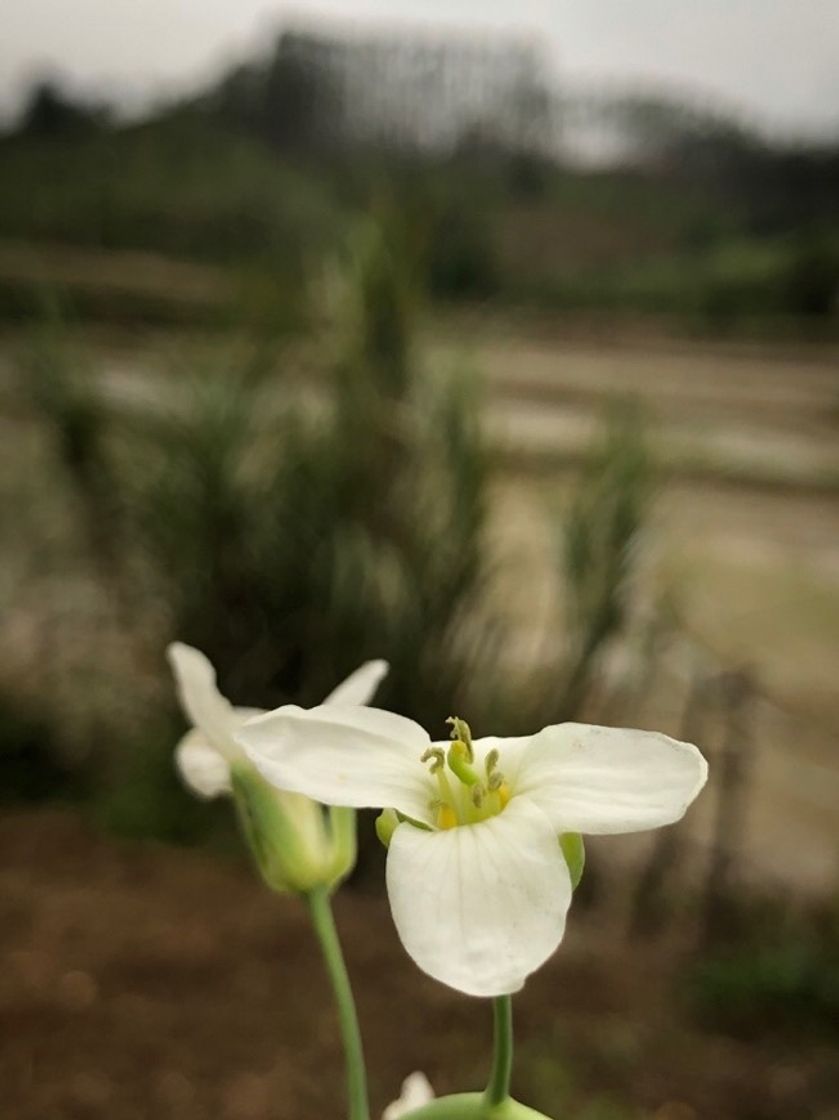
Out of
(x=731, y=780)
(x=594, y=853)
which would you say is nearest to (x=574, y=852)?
(x=594, y=853)

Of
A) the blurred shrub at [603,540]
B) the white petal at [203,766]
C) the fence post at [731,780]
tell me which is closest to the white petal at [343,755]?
the white petal at [203,766]

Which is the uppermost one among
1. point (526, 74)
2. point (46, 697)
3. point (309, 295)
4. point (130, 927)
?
point (526, 74)

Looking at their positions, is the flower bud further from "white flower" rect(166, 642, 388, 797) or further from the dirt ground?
the dirt ground

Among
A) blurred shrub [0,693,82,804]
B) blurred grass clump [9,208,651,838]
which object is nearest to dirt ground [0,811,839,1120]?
blurred grass clump [9,208,651,838]

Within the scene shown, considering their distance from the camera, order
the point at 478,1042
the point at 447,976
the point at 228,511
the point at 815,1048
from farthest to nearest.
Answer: the point at 228,511 → the point at 815,1048 → the point at 478,1042 → the point at 447,976

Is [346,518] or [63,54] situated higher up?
[63,54]

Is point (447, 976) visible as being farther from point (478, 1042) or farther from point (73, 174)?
point (73, 174)

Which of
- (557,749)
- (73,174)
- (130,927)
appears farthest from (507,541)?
(557,749)
